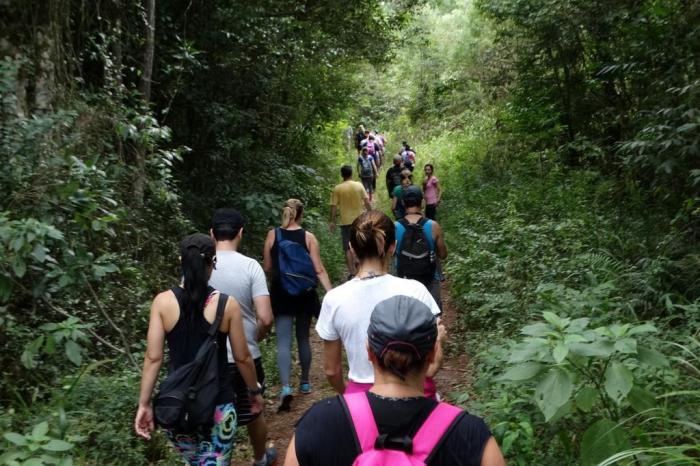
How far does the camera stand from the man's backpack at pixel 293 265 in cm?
586

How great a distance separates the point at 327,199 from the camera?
17.9 metres

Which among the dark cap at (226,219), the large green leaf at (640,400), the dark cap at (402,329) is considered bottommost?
the large green leaf at (640,400)

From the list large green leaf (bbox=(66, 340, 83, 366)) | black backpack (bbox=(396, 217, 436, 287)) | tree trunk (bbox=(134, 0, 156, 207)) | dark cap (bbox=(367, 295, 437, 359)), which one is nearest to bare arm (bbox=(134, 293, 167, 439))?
large green leaf (bbox=(66, 340, 83, 366))

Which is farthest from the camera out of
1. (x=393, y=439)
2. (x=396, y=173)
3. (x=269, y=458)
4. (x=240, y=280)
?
(x=396, y=173)

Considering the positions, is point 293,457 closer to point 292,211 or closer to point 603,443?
point 603,443

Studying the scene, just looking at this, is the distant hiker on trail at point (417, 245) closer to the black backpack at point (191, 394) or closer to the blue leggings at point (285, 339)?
the blue leggings at point (285, 339)

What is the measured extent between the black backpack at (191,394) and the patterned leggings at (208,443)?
0.09 metres

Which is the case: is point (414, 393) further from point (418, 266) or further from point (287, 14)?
point (287, 14)

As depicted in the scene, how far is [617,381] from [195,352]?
Answer: 211cm

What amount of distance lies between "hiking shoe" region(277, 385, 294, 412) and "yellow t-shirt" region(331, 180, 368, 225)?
4.40 metres

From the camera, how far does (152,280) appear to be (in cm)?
759

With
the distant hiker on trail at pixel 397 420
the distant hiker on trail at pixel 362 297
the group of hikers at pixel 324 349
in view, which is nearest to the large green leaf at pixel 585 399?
the group of hikers at pixel 324 349

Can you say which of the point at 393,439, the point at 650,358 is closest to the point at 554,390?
the point at 650,358

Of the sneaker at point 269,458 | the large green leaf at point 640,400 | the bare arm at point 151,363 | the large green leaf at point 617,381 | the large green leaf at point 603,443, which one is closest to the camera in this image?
the large green leaf at point 617,381
